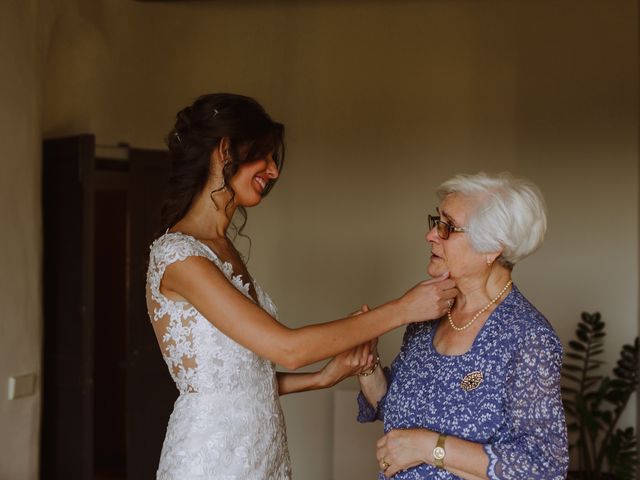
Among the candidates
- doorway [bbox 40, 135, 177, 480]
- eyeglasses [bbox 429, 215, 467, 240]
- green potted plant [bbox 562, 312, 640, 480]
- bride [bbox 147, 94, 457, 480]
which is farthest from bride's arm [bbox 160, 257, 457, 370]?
green potted plant [bbox 562, 312, 640, 480]

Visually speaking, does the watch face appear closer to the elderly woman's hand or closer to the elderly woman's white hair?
the elderly woman's hand

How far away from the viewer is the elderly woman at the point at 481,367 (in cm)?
204

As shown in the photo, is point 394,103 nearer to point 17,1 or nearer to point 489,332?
point 17,1

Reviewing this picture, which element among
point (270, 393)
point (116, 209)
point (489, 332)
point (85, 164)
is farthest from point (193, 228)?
point (116, 209)

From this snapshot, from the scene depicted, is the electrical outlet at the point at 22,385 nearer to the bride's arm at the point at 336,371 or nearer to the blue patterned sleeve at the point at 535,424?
the bride's arm at the point at 336,371

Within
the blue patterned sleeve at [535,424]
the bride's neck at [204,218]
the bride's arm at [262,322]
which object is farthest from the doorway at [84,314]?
the blue patterned sleeve at [535,424]

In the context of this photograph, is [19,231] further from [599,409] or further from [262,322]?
[599,409]

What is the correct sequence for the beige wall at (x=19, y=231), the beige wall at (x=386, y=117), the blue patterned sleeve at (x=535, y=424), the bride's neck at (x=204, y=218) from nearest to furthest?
1. the blue patterned sleeve at (x=535, y=424)
2. the bride's neck at (x=204, y=218)
3. the beige wall at (x=19, y=231)
4. the beige wall at (x=386, y=117)

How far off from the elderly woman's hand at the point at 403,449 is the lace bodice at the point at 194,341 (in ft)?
1.32

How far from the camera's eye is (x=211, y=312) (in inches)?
80.2

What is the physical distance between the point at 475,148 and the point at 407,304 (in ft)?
12.0

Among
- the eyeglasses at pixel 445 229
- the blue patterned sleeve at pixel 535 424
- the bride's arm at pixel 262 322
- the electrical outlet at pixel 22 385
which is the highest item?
the eyeglasses at pixel 445 229

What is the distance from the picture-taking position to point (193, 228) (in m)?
2.25

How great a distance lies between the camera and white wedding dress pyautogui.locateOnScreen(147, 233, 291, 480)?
2.16 meters
